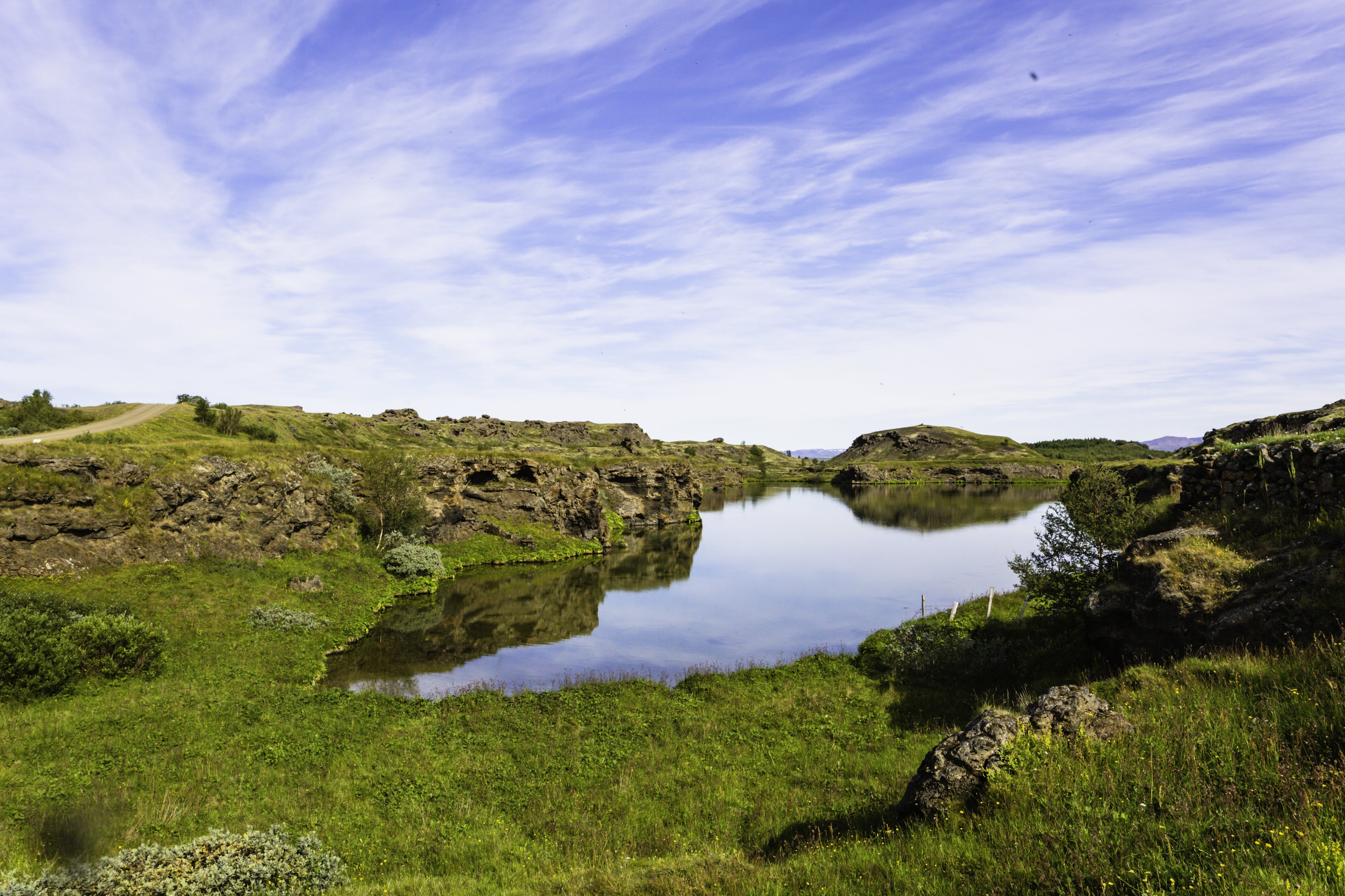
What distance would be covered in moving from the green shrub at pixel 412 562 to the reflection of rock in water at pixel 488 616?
1.66 metres

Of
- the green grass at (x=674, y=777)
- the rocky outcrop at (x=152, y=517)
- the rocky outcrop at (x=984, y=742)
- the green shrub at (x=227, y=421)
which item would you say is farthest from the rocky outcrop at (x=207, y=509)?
the rocky outcrop at (x=984, y=742)

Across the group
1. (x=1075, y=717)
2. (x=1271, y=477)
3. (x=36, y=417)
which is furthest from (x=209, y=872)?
(x=36, y=417)

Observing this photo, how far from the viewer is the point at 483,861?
1355 cm

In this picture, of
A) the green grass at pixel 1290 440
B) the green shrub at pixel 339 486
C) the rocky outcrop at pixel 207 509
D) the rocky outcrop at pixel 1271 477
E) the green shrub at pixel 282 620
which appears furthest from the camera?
Result: the green shrub at pixel 339 486

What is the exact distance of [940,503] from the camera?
128 m

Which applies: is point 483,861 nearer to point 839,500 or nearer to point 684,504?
point 684,504

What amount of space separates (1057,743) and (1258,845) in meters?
3.29

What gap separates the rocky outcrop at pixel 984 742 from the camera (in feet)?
33.4

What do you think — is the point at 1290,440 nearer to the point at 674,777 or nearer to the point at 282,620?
the point at 674,777

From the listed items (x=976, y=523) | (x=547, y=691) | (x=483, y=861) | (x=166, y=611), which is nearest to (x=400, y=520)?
(x=166, y=611)

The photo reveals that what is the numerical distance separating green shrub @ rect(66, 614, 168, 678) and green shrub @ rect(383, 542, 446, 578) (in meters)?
22.7

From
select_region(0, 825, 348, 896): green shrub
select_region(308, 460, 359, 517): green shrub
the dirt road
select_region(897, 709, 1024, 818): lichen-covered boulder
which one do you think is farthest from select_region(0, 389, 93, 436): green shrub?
select_region(897, 709, 1024, 818): lichen-covered boulder

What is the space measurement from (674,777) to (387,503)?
42.2 meters

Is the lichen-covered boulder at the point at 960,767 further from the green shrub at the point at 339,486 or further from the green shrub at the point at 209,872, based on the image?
the green shrub at the point at 339,486
